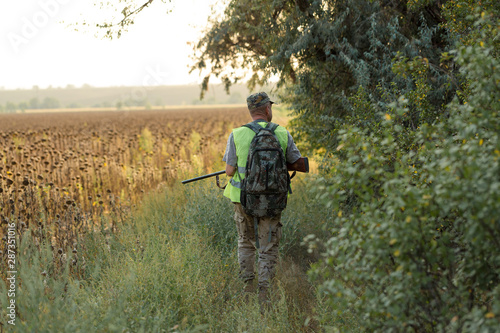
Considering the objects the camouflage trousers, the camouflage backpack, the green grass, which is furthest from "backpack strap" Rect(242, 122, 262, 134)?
the green grass

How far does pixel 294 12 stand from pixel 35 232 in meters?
5.12

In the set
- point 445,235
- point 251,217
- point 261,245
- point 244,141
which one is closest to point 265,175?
point 244,141

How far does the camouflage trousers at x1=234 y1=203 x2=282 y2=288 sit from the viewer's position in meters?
4.20

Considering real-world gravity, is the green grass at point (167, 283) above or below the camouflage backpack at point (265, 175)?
below

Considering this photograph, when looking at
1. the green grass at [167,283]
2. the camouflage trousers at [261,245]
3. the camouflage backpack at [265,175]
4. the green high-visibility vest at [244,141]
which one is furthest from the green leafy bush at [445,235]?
the camouflage trousers at [261,245]

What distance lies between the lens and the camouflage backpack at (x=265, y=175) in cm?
388

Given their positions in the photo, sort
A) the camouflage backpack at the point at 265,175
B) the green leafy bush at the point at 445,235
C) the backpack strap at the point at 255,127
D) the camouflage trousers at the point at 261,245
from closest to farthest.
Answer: the green leafy bush at the point at 445,235, the camouflage backpack at the point at 265,175, the backpack strap at the point at 255,127, the camouflage trousers at the point at 261,245

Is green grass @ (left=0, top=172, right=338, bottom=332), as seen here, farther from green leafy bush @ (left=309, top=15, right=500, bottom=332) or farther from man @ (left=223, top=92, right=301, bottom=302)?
green leafy bush @ (left=309, top=15, right=500, bottom=332)

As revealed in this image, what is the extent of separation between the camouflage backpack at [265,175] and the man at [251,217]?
0.12 metres

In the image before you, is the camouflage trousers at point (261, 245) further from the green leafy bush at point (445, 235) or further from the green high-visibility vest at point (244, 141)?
the green leafy bush at point (445, 235)

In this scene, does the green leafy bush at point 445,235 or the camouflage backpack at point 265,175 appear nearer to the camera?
the green leafy bush at point 445,235

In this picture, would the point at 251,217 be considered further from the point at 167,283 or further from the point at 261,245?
the point at 167,283

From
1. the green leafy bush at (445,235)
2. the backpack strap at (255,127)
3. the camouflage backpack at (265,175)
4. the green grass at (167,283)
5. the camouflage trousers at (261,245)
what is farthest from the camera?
the camouflage trousers at (261,245)

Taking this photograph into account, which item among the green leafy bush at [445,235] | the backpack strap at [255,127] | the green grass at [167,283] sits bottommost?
the green grass at [167,283]
